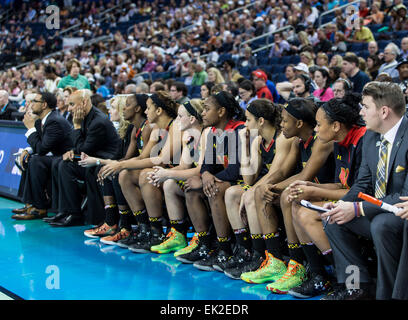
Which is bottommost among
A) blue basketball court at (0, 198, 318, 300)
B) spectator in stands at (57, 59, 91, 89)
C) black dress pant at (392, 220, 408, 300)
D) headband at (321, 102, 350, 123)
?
blue basketball court at (0, 198, 318, 300)

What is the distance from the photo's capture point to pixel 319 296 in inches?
160

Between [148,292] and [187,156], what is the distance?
1.57 metres

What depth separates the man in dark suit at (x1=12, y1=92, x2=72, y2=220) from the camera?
23.6 ft

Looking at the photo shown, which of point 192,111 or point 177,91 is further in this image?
point 177,91

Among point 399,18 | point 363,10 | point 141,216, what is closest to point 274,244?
point 141,216

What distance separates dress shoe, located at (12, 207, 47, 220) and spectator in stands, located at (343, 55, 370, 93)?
4595mm

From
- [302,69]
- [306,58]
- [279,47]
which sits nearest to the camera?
[302,69]

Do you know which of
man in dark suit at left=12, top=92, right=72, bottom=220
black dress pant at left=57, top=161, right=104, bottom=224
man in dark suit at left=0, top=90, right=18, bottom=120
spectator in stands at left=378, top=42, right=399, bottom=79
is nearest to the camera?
black dress pant at left=57, top=161, right=104, bottom=224

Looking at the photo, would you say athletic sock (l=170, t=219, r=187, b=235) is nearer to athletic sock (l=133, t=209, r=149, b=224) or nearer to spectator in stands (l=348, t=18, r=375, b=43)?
athletic sock (l=133, t=209, r=149, b=224)

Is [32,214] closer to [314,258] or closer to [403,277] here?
[314,258]

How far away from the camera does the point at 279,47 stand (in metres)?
12.9

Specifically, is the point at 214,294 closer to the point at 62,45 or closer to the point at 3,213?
the point at 3,213

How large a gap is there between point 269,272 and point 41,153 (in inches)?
156

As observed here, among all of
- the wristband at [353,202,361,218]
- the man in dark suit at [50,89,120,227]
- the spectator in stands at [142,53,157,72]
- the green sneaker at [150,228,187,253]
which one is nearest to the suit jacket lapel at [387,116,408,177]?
the wristband at [353,202,361,218]
